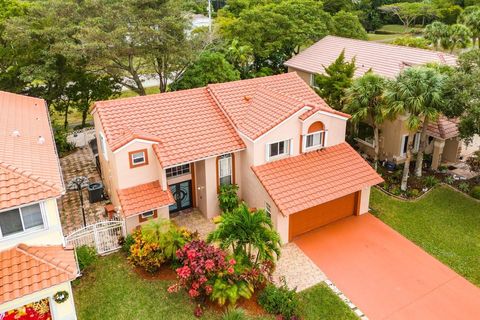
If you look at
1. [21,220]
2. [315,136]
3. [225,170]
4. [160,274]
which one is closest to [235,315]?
[160,274]

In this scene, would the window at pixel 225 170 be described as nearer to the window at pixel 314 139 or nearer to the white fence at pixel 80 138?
the window at pixel 314 139

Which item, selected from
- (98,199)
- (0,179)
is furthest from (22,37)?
(0,179)

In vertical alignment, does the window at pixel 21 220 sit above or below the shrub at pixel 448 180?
above

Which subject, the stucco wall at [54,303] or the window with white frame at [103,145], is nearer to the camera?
the stucco wall at [54,303]

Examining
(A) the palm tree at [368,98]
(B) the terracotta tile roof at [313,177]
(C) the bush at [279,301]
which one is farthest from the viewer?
(A) the palm tree at [368,98]

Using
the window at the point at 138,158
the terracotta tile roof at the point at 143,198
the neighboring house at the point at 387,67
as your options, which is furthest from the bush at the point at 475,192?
the window at the point at 138,158

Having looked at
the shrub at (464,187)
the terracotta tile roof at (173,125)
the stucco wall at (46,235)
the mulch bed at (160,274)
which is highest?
the terracotta tile roof at (173,125)

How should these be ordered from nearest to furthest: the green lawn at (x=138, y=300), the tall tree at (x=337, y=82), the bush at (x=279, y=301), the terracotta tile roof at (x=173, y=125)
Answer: the bush at (x=279, y=301)
the green lawn at (x=138, y=300)
the terracotta tile roof at (x=173, y=125)
the tall tree at (x=337, y=82)

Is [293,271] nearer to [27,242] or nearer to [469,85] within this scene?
[27,242]
